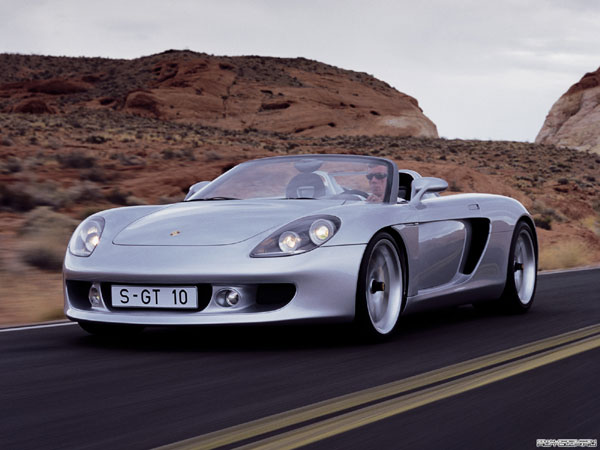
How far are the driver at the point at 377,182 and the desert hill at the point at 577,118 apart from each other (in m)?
79.4

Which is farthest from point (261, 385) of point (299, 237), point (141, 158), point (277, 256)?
point (141, 158)

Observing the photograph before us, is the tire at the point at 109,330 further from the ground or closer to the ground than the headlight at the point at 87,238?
closer to the ground

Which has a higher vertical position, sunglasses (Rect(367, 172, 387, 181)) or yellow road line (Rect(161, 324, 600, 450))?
sunglasses (Rect(367, 172, 387, 181))

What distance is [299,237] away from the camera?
5688mm

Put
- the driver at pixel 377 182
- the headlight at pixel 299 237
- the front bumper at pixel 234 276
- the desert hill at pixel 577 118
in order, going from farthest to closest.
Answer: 1. the desert hill at pixel 577 118
2. the driver at pixel 377 182
3. the headlight at pixel 299 237
4. the front bumper at pixel 234 276

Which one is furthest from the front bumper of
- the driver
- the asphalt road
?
the driver

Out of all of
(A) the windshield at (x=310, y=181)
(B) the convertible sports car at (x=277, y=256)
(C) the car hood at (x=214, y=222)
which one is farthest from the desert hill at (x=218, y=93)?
(C) the car hood at (x=214, y=222)

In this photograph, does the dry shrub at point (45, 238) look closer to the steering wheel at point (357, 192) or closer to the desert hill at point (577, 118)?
the steering wheel at point (357, 192)

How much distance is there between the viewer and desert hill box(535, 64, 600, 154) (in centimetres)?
8550

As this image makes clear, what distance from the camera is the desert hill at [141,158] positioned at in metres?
14.2

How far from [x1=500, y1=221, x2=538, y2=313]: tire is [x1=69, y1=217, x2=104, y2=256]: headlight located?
3.55m

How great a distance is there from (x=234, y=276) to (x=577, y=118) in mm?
88752

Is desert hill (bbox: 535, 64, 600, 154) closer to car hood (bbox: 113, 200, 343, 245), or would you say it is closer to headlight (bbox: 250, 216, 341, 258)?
car hood (bbox: 113, 200, 343, 245)

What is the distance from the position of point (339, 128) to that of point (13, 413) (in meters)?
64.9
